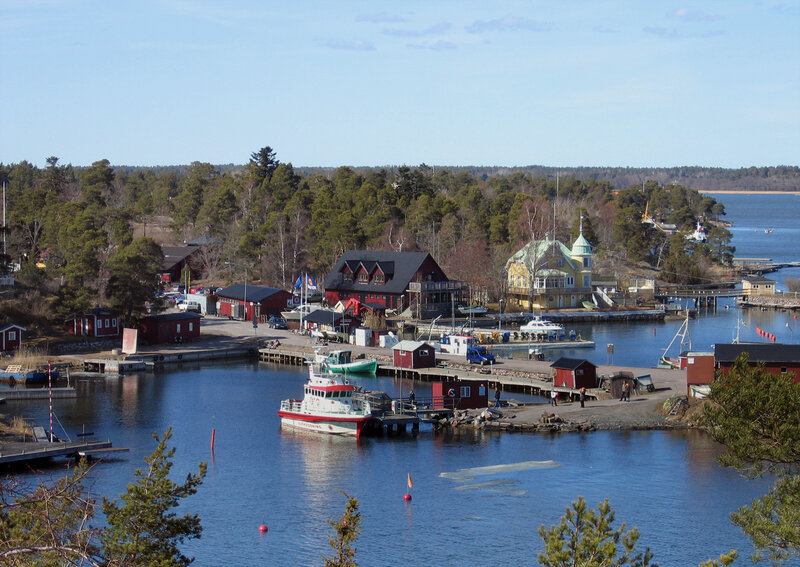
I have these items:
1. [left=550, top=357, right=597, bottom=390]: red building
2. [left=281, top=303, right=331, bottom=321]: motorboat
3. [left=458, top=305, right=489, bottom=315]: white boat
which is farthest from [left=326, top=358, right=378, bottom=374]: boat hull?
[left=458, top=305, right=489, bottom=315]: white boat

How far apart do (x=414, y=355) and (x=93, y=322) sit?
16768 millimetres

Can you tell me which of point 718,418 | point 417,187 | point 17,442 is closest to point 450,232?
point 417,187

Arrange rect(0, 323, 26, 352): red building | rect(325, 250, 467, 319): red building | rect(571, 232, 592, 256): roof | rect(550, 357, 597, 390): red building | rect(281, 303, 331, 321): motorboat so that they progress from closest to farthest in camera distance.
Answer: rect(550, 357, 597, 390): red building
rect(0, 323, 26, 352): red building
rect(281, 303, 331, 321): motorboat
rect(325, 250, 467, 319): red building
rect(571, 232, 592, 256): roof

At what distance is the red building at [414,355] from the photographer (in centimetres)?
4716

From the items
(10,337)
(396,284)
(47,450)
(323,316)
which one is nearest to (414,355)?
(323,316)

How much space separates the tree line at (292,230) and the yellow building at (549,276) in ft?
3.92

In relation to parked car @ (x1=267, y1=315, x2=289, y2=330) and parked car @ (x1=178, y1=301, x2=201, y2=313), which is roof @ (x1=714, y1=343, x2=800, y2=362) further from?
parked car @ (x1=178, y1=301, x2=201, y2=313)

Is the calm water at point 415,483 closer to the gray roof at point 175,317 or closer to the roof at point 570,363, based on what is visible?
the roof at point 570,363

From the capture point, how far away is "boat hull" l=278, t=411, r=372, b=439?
116ft

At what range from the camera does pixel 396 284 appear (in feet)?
210

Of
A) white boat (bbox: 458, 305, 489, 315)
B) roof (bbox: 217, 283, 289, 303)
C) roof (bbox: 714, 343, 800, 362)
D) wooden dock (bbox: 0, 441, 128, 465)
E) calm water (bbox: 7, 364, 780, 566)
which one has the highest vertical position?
roof (bbox: 217, 283, 289, 303)

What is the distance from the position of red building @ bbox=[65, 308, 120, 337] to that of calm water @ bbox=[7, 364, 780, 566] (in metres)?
13.0

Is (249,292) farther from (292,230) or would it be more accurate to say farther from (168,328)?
(292,230)

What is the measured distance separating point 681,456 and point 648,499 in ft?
15.7
